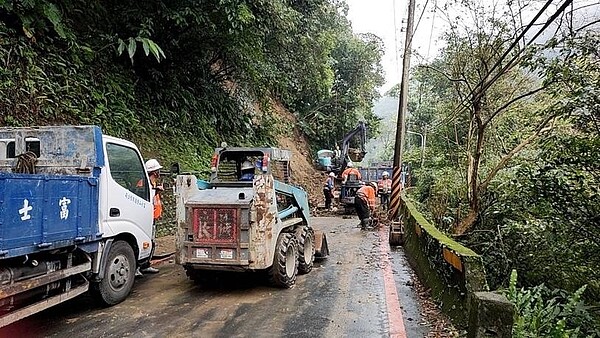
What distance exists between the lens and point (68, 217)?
185 inches

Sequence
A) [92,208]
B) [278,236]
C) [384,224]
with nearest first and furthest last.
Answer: [92,208] → [278,236] → [384,224]

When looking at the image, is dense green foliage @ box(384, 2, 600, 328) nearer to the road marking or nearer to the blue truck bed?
the road marking

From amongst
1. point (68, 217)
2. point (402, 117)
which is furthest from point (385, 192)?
point (68, 217)

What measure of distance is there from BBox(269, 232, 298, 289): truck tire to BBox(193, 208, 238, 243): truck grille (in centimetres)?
73

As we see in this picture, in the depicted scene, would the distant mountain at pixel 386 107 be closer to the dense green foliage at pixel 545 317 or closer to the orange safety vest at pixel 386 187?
the orange safety vest at pixel 386 187

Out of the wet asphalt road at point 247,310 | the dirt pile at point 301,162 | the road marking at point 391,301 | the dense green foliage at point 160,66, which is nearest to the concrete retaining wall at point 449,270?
the wet asphalt road at point 247,310

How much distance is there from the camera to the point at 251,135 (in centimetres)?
1819

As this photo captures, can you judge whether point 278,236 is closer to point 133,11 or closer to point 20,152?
point 20,152

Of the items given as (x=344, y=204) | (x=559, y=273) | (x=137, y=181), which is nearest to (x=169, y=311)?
(x=137, y=181)

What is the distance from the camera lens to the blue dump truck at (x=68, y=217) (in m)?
4.09

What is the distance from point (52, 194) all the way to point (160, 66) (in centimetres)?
994

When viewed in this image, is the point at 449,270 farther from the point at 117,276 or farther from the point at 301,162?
the point at 301,162

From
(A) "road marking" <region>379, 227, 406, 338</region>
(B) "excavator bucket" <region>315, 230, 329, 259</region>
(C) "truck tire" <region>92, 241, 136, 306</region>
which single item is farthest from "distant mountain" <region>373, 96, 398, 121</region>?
(C) "truck tire" <region>92, 241, 136, 306</region>

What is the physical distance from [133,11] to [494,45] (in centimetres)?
843
